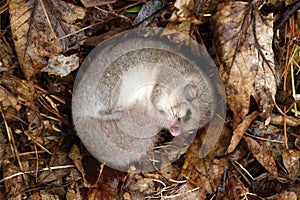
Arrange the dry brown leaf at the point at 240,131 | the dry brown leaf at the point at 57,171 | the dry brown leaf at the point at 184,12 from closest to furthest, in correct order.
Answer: the dry brown leaf at the point at 184,12 < the dry brown leaf at the point at 240,131 < the dry brown leaf at the point at 57,171

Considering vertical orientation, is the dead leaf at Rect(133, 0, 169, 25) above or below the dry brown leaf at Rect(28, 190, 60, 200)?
above

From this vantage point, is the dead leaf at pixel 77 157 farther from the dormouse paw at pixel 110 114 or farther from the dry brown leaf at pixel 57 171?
the dormouse paw at pixel 110 114

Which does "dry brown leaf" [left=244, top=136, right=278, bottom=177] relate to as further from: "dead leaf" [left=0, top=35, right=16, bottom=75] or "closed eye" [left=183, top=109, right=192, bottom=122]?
"dead leaf" [left=0, top=35, right=16, bottom=75]

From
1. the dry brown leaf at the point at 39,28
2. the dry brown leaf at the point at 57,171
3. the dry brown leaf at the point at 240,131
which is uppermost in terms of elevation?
the dry brown leaf at the point at 39,28

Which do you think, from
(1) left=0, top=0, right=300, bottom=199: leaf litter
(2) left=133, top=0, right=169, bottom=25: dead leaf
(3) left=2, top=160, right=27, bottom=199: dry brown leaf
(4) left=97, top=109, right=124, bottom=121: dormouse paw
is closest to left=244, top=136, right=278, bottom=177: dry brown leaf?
(1) left=0, top=0, right=300, bottom=199: leaf litter

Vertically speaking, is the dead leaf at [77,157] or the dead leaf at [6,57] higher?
the dead leaf at [6,57]

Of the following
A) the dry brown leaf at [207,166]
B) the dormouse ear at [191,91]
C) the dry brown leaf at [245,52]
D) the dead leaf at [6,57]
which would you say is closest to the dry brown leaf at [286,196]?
the dry brown leaf at [207,166]

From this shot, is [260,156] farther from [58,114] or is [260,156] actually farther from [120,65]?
[58,114]
